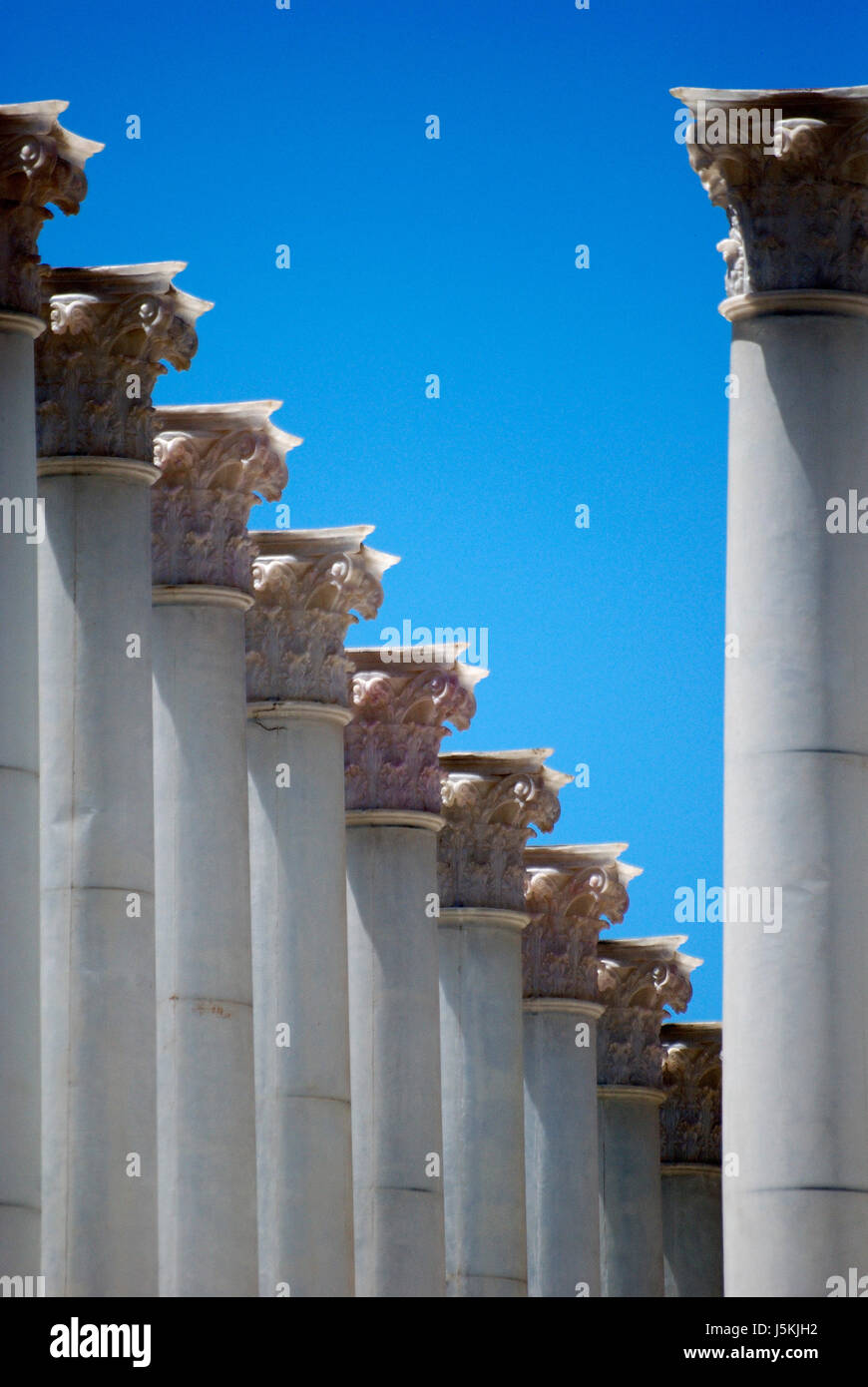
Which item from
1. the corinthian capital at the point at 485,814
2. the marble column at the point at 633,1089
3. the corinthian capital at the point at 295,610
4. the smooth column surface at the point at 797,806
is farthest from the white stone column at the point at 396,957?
the smooth column surface at the point at 797,806

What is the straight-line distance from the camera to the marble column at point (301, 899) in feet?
284

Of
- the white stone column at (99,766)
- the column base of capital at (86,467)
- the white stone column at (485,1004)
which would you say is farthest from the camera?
the white stone column at (485,1004)

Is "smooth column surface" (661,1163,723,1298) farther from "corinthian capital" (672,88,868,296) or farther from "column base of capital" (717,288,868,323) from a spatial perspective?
"column base of capital" (717,288,868,323)

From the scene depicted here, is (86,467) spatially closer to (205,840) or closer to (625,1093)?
(205,840)

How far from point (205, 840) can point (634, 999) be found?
6350 centimetres

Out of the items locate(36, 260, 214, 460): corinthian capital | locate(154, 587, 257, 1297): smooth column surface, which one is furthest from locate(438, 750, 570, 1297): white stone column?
locate(36, 260, 214, 460): corinthian capital

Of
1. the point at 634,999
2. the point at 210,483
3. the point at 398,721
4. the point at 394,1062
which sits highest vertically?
the point at 210,483

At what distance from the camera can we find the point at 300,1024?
8744cm

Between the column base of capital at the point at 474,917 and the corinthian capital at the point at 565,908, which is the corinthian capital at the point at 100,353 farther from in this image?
the corinthian capital at the point at 565,908

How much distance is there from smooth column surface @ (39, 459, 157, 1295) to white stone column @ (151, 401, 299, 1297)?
902cm

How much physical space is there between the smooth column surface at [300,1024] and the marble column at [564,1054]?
32013mm

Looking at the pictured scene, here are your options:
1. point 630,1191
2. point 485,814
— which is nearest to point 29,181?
point 485,814

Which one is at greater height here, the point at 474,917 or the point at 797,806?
the point at 474,917

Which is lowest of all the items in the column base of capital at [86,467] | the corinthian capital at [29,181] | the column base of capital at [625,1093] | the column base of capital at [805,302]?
the column base of capital at [625,1093]
